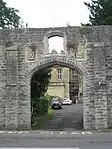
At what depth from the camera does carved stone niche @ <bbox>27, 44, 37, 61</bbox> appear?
24.9 m

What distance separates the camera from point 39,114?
35.9m

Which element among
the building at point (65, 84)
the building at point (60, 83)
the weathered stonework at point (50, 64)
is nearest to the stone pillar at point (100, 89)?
the weathered stonework at point (50, 64)

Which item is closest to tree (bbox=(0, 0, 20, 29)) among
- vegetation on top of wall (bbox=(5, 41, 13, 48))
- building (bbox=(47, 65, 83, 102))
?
vegetation on top of wall (bbox=(5, 41, 13, 48))

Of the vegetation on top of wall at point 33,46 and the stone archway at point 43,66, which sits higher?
the vegetation on top of wall at point 33,46

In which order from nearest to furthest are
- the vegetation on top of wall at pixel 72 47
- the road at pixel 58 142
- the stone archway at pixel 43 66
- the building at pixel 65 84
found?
the road at pixel 58 142 < the stone archway at pixel 43 66 < the vegetation on top of wall at pixel 72 47 < the building at pixel 65 84

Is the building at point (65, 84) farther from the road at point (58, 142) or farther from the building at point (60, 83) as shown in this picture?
the road at point (58, 142)

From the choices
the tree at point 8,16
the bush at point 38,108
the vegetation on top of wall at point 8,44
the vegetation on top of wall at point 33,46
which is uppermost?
the tree at point 8,16

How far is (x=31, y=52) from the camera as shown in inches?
984

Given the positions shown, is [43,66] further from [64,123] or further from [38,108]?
[38,108]

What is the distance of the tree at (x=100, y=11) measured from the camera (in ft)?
107

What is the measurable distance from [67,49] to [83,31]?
143 centimetres

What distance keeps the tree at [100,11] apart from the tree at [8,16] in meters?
14.2

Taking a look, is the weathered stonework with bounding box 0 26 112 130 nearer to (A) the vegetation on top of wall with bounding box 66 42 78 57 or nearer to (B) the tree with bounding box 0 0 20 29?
(A) the vegetation on top of wall with bounding box 66 42 78 57

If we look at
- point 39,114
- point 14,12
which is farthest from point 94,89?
point 14,12
